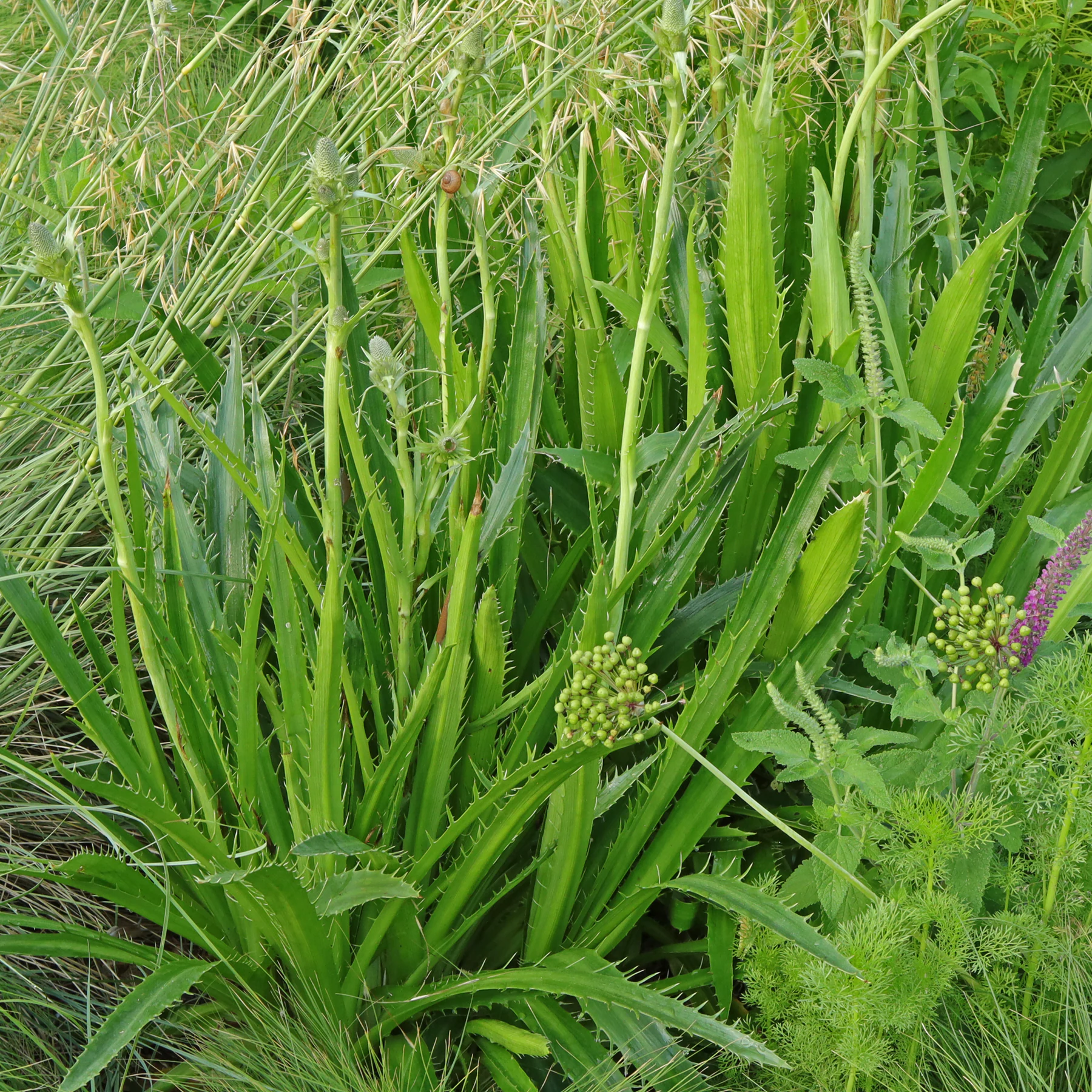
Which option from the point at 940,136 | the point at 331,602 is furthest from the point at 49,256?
the point at 940,136

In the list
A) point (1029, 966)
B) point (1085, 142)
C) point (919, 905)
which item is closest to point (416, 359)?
point (919, 905)

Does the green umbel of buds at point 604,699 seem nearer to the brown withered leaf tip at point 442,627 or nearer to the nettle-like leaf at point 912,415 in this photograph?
the brown withered leaf tip at point 442,627

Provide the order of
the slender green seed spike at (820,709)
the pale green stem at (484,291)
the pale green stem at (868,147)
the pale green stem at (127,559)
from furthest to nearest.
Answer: the pale green stem at (868,147) < the pale green stem at (484,291) < the slender green seed spike at (820,709) < the pale green stem at (127,559)

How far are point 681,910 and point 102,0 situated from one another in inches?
72.8

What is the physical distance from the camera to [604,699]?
0.94m

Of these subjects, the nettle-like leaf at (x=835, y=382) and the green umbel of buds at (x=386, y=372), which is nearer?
the green umbel of buds at (x=386, y=372)

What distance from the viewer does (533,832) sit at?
1.21m

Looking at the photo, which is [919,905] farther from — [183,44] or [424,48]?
[183,44]

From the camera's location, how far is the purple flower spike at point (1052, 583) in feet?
3.51

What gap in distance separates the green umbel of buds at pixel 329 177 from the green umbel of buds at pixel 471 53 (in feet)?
0.66

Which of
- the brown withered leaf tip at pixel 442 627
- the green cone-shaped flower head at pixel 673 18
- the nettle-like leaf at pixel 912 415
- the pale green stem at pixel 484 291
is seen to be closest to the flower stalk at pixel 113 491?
the brown withered leaf tip at pixel 442 627

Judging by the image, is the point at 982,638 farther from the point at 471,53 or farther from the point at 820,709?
the point at 471,53

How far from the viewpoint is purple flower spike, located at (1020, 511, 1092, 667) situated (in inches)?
42.1

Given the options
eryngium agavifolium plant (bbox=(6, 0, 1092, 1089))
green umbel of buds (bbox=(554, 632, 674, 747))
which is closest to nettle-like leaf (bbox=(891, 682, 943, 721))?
eryngium agavifolium plant (bbox=(6, 0, 1092, 1089))
